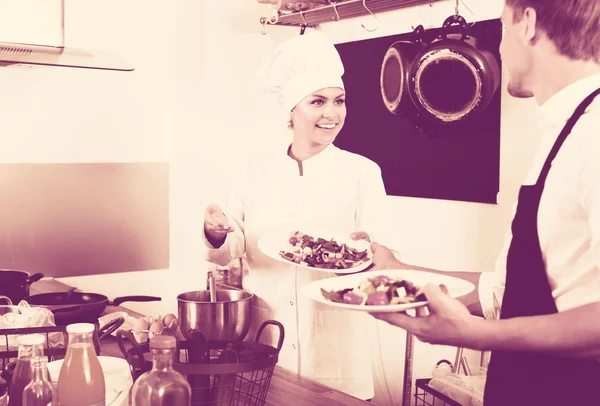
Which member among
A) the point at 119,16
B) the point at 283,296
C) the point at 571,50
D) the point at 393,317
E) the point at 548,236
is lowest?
the point at 283,296

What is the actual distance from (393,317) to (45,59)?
153cm

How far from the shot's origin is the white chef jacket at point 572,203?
46.2 inches

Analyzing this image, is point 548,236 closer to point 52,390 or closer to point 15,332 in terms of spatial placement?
point 52,390

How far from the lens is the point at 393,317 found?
1.31m

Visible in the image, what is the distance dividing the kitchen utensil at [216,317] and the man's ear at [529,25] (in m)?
1.05

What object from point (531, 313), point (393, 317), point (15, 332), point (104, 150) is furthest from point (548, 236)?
point (104, 150)

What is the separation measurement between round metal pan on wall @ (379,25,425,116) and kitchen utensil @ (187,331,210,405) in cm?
147

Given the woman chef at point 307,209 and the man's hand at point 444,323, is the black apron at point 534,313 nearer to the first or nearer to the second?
the man's hand at point 444,323

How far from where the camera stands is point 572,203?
1221 mm

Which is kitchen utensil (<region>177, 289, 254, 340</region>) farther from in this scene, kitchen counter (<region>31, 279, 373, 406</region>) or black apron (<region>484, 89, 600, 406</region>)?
black apron (<region>484, 89, 600, 406</region>)

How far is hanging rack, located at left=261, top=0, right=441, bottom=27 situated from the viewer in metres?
2.62

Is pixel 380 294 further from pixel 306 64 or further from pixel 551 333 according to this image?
pixel 306 64

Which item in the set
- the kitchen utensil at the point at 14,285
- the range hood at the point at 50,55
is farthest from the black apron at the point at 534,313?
the kitchen utensil at the point at 14,285

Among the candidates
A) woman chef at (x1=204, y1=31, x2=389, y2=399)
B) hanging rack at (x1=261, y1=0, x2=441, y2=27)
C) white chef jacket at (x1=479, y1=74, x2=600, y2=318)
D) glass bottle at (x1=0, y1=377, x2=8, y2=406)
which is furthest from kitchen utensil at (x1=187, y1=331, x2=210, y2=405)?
hanging rack at (x1=261, y1=0, x2=441, y2=27)
